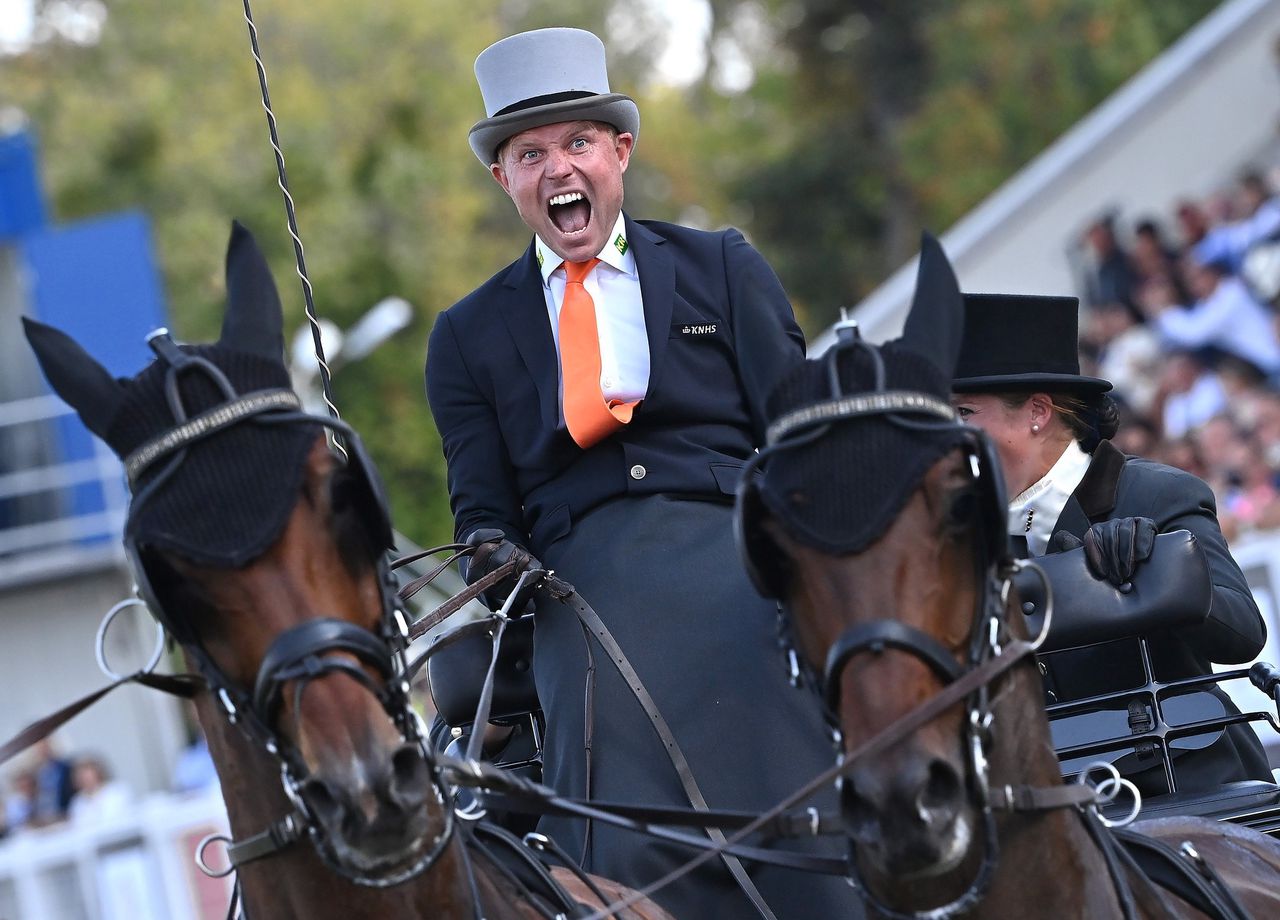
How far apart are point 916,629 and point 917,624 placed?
0.02 m

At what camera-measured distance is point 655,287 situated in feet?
16.1

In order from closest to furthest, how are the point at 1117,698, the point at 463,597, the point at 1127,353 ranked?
the point at 463,597
the point at 1117,698
the point at 1127,353

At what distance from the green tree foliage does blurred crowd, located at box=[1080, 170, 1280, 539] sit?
30.8 ft

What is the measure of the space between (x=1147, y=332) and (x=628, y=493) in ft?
34.9

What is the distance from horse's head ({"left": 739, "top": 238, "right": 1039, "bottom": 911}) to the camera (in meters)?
3.33

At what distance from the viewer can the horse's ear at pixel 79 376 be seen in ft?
12.0

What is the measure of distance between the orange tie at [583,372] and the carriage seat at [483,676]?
1.84ft

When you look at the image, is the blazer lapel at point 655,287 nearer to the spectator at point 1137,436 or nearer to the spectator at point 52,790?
the spectator at point 1137,436

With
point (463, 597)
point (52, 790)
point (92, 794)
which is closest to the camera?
point (463, 597)

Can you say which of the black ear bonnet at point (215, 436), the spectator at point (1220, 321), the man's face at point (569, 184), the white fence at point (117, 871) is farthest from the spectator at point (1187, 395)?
the black ear bonnet at point (215, 436)

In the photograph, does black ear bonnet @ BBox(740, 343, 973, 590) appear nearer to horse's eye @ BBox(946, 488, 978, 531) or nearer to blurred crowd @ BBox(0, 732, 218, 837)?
horse's eye @ BBox(946, 488, 978, 531)

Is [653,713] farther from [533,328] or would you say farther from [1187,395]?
[1187,395]

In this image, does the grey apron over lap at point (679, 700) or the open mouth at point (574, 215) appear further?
the open mouth at point (574, 215)

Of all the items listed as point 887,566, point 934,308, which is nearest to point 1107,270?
point 934,308
